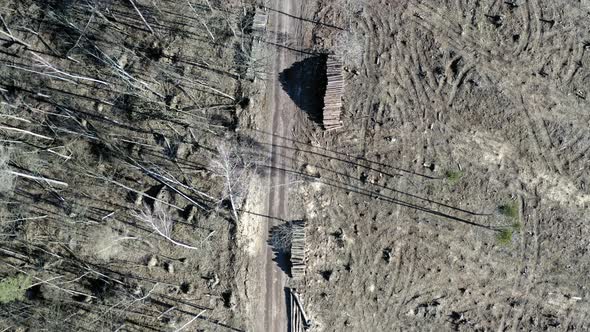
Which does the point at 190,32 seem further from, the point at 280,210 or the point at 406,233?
the point at 406,233

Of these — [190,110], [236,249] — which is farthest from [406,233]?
[190,110]

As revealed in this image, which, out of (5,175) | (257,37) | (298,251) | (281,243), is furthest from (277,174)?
(5,175)

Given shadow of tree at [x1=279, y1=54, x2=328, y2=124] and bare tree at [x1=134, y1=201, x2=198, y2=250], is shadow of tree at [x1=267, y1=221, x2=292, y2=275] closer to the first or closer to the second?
bare tree at [x1=134, y1=201, x2=198, y2=250]

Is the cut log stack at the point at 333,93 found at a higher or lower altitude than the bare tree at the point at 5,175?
higher

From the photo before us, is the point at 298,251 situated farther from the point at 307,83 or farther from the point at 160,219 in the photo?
the point at 307,83

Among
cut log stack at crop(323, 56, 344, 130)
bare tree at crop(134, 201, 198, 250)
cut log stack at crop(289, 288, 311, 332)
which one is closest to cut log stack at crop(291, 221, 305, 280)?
cut log stack at crop(289, 288, 311, 332)

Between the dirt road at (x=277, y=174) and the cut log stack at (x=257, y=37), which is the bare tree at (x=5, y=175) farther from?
the dirt road at (x=277, y=174)

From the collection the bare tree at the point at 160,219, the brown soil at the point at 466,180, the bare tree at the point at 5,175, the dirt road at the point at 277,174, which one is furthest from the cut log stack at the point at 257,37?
the bare tree at the point at 5,175
